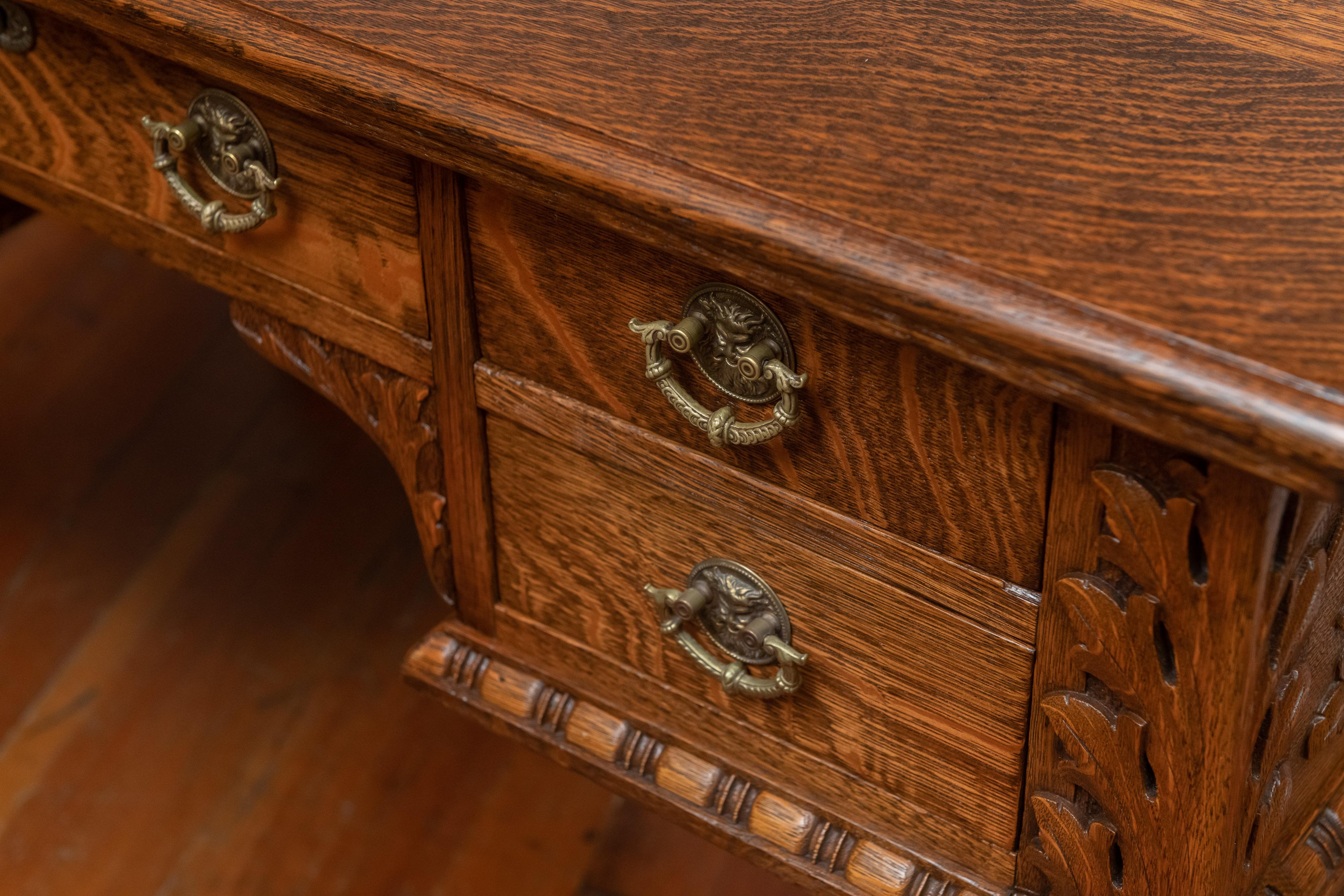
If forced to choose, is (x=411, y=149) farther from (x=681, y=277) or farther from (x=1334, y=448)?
(x=1334, y=448)

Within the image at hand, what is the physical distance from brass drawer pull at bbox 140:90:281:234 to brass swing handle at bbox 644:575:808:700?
0.28m

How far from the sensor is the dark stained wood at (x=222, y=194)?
2.43ft

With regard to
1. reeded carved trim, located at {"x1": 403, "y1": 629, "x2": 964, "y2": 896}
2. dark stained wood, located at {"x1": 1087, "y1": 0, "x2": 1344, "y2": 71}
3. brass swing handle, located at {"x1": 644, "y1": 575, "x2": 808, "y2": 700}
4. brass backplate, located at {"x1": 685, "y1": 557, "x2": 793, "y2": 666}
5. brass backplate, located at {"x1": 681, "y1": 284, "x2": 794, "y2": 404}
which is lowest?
reeded carved trim, located at {"x1": 403, "y1": 629, "x2": 964, "y2": 896}

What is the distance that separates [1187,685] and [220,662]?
2.87 ft

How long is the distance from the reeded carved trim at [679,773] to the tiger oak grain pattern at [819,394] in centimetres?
20

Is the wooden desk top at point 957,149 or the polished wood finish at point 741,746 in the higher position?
the wooden desk top at point 957,149

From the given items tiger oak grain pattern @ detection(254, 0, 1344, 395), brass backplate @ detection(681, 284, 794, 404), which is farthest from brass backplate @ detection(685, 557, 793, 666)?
tiger oak grain pattern @ detection(254, 0, 1344, 395)

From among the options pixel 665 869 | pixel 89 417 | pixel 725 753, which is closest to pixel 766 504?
pixel 725 753

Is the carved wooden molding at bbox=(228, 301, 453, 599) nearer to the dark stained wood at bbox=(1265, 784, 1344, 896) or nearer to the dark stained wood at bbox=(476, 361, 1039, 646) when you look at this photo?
the dark stained wood at bbox=(476, 361, 1039, 646)

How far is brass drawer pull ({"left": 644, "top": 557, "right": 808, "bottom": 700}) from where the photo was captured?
0.73 metres

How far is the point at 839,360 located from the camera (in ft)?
2.04

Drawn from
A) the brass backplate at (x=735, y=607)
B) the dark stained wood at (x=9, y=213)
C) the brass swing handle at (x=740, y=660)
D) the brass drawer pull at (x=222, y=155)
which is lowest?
the brass swing handle at (x=740, y=660)

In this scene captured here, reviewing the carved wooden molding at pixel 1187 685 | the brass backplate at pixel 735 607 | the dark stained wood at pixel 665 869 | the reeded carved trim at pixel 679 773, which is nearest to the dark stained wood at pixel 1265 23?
the carved wooden molding at pixel 1187 685

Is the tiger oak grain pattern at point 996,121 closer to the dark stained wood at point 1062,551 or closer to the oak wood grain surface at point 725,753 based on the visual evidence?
the dark stained wood at point 1062,551
